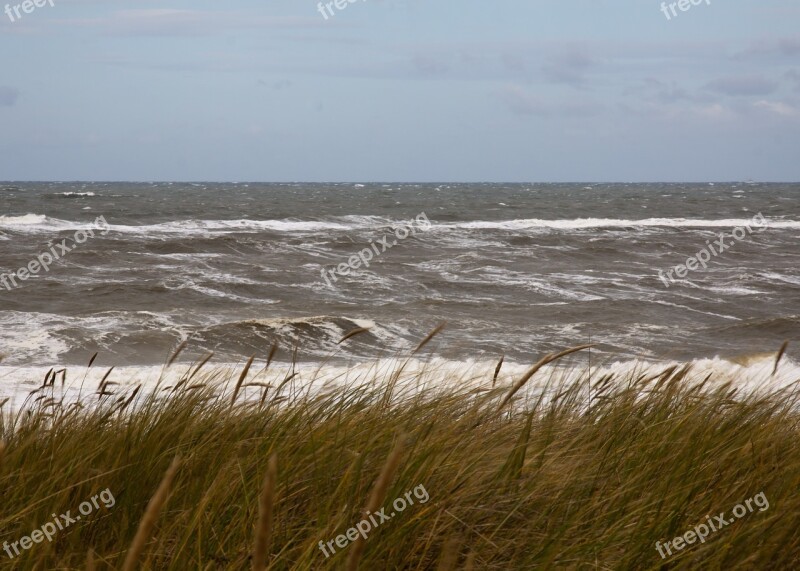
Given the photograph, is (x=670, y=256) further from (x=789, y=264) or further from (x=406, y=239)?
(x=406, y=239)

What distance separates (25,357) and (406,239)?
18.5 m

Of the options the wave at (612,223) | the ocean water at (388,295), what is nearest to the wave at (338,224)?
the wave at (612,223)

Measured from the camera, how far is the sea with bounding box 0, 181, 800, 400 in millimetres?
11242

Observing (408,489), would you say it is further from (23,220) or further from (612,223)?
(612,223)

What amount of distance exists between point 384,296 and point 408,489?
13708 mm

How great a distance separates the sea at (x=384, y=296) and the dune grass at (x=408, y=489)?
0.59 metres

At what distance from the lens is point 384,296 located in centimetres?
1617

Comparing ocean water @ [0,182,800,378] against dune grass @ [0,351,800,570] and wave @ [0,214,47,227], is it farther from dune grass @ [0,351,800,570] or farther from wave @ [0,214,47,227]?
wave @ [0,214,47,227]

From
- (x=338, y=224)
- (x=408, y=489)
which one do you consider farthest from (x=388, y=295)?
(x=338, y=224)

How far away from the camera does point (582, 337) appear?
40.4 feet

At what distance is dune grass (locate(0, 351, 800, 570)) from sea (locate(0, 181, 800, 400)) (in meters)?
0.59

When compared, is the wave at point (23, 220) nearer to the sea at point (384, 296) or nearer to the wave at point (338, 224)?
the wave at point (338, 224)

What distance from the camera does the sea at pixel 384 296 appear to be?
36.9 feet

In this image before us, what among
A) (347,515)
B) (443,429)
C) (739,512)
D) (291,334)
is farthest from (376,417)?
(291,334)
